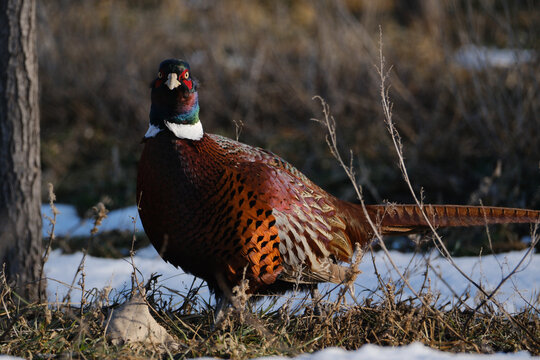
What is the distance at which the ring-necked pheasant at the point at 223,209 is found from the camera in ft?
7.98

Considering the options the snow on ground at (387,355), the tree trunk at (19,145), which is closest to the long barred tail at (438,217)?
the snow on ground at (387,355)

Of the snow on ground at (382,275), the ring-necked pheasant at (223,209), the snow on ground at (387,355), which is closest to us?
the snow on ground at (387,355)

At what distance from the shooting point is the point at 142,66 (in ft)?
20.8

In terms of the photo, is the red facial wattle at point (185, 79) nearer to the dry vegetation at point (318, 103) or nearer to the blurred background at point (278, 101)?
the dry vegetation at point (318, 103)

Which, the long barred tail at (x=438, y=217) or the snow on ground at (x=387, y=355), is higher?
the long barred tail at (x=438, y=217)

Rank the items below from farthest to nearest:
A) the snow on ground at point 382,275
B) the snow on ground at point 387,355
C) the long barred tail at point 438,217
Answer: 1. the snow on ground at point 382,275
2. the long barred tail at point 438,217
3. the snow on ground at point 387,355

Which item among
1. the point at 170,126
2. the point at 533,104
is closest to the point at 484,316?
the point at 170,126

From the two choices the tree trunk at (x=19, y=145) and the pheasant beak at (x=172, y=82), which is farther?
the tree trunk at (x=19, y=145)

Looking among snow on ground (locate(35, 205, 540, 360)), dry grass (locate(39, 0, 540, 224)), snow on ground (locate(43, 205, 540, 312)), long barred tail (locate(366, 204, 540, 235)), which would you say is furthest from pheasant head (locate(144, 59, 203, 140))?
dry grass (locate(39, 0, 540, 224))

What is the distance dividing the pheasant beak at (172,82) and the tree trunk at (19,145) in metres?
0.88

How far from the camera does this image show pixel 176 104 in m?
2.54

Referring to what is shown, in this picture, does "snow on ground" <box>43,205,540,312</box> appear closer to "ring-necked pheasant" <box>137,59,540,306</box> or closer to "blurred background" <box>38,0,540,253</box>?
"ring-necked pheasant" <box>137,59,540,306</box>

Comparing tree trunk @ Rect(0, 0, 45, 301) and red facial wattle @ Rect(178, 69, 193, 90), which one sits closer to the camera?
red facial wattle @ Rect(178, 69, 193, 90)

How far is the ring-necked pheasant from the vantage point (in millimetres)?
2432
